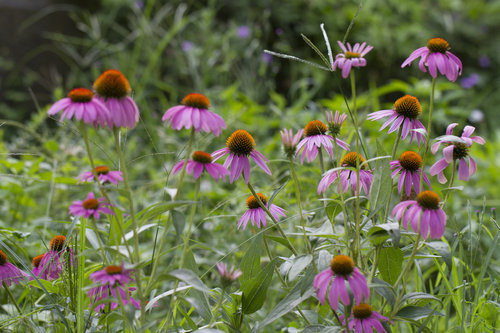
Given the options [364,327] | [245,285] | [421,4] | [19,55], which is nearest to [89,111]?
[245,285]

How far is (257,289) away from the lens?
0.77 m

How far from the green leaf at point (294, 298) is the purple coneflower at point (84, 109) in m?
0.35

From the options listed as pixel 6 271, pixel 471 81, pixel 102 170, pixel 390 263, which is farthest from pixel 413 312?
pixel 471 81

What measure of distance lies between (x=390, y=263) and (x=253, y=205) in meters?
0.24

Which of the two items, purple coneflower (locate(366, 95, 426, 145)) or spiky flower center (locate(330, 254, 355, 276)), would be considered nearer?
spiky flower center (locate(330, 254, 355, 276))

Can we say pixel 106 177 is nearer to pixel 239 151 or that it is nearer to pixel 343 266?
pixel 239 151

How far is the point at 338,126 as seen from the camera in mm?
837

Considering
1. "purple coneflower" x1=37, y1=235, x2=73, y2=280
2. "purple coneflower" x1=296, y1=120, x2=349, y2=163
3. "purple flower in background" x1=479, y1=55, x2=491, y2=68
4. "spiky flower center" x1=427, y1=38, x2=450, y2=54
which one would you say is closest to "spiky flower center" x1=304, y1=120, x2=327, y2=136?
"purple coneflower" x1=296, y1=120, x2=349, y2=163

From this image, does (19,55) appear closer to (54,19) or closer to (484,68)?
(54,19)

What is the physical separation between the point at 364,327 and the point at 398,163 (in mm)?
273

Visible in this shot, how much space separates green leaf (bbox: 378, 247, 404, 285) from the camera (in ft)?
2.56

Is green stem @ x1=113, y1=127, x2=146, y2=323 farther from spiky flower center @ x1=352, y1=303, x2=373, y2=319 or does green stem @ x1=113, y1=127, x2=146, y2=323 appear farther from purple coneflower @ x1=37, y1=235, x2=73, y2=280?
spiky flower center @ x1=352, y1=303, x2=373, y2=319

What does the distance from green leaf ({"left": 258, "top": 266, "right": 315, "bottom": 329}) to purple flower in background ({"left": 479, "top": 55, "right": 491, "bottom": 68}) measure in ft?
12.5

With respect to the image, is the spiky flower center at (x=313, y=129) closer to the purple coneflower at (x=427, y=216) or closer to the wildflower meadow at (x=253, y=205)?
the wildflower meadow at (x=253, y=205)
